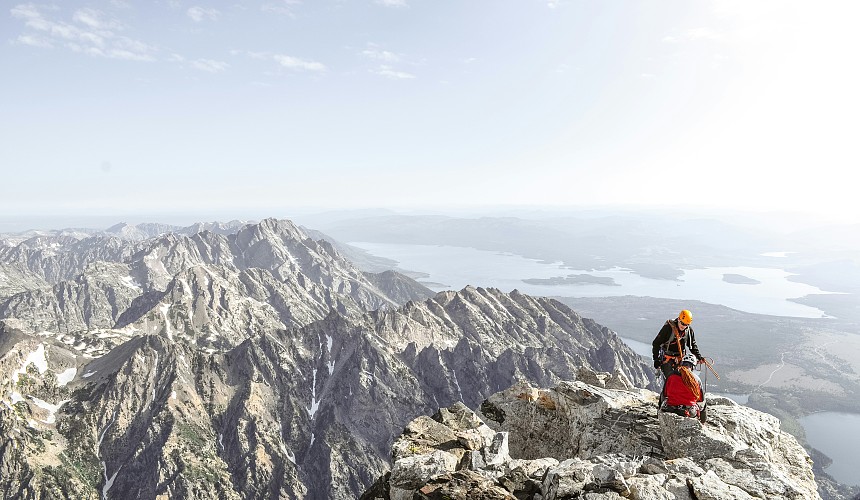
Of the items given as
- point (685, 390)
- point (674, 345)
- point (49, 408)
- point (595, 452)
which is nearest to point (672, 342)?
point (674, 345)

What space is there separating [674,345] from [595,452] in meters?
7.47

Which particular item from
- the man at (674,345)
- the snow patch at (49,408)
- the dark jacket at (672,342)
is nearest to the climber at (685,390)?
the man at (674,345)

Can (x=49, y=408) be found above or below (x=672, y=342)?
below

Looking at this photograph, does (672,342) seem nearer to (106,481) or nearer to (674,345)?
(674,345)

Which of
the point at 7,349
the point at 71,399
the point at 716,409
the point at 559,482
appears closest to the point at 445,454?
the point at 559,482

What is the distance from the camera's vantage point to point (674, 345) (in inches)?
721

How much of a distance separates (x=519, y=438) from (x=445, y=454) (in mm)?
10171

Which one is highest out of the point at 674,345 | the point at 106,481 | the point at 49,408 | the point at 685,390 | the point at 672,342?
the point at 672,342

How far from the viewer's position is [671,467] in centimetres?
1457

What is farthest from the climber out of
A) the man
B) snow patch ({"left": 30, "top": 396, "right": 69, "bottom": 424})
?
snow patch ({"left": 30, "top": 396, "right": 69, "bottom": 424})

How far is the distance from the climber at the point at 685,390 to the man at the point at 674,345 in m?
0.26

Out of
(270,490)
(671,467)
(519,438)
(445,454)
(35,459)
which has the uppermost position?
(671,467)

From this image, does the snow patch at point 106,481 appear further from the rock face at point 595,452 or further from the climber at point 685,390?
the climber at point 685,390

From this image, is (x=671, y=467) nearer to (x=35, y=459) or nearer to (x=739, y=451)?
(x=739, y=451)
